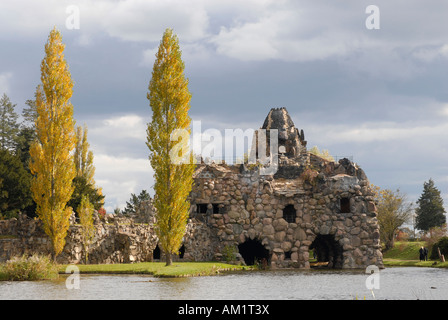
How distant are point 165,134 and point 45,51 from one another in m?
10.3

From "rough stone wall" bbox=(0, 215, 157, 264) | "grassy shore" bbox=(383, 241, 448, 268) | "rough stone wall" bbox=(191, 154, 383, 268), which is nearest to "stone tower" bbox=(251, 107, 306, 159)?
"grassy shore" bbox=(383, 241, 448, 268)

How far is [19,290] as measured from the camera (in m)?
22.0

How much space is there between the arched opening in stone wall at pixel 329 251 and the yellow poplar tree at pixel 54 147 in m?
21.3

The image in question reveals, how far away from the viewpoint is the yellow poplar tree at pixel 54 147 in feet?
112

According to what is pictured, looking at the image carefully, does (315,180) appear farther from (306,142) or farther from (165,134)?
(306,142)

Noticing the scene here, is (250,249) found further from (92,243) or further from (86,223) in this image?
(86,223)

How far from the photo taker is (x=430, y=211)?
72.2 m

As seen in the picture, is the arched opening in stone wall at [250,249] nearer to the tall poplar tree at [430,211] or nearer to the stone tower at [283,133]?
the stone tower at [283,133]

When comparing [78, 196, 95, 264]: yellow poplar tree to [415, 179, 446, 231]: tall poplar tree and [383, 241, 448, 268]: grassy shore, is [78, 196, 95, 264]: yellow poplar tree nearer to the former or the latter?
[383, 241, 448, 268]: grassy shore

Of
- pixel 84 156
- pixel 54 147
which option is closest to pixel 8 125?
pixel 84 156

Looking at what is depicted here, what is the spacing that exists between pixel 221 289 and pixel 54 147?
56.1 feet

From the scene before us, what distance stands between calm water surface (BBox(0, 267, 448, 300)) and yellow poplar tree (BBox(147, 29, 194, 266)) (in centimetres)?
537

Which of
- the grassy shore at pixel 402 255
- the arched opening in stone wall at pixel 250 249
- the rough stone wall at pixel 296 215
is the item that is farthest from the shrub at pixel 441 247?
the arched opening in stone wall at pixel 250 249
